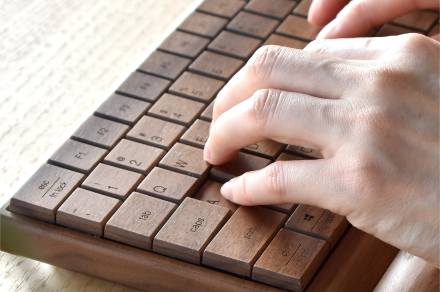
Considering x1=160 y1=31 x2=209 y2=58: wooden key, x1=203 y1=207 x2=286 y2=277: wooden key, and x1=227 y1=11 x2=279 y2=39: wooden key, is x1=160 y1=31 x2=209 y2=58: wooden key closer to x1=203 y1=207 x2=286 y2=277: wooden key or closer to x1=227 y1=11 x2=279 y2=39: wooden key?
x1=227 y1=11 x2=279 y2=39: wooden key

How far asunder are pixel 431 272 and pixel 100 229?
0.28 metres

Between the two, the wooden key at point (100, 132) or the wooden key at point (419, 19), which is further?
the wooden key at point (419, 19)

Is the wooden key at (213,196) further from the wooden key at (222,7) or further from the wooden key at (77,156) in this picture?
the wooden key at (222,7)

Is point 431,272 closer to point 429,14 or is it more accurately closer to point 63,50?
point 429,14

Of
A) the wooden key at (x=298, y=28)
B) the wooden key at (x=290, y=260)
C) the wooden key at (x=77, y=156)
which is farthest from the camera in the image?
the wooden key at (x=298, y=28)

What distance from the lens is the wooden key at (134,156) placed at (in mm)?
863

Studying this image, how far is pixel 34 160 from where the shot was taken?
0.96m

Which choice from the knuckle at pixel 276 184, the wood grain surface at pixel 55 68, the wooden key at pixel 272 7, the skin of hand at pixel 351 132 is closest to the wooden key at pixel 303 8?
the wooden key at pixel 272 7

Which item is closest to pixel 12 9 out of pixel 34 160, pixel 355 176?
pixel 34 160

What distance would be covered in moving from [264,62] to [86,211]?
209 millimetres

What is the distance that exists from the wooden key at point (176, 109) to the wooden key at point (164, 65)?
0.04 meters

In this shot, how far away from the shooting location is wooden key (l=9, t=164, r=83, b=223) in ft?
2.68

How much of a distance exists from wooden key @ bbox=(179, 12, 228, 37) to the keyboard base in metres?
0.33

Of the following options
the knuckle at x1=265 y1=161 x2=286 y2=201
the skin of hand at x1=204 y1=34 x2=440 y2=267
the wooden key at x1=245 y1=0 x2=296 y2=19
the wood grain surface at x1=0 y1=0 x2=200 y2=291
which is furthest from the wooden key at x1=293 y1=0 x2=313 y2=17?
the knuckle at x1=265 y1=161 x2=286 y2=201
